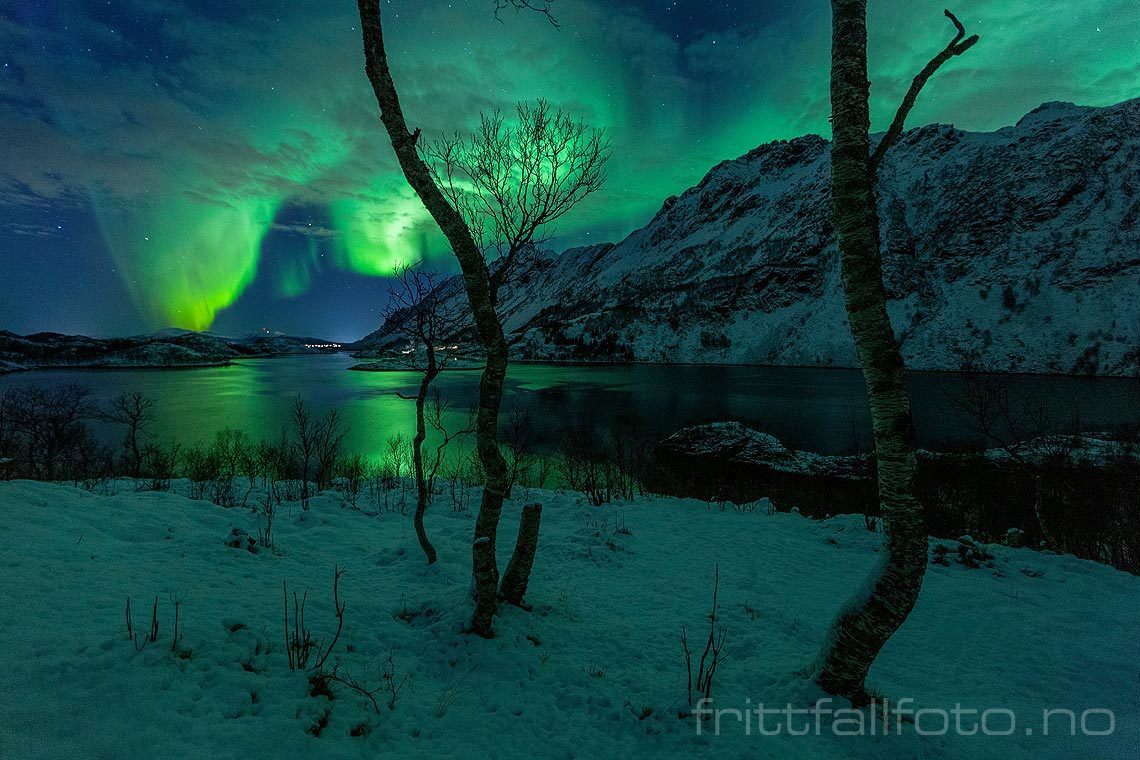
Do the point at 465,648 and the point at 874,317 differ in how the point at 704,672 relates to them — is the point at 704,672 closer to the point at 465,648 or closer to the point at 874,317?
the point at 465,648

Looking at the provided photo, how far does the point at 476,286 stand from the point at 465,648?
4722 mm

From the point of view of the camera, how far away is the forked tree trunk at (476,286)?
5.14 metres

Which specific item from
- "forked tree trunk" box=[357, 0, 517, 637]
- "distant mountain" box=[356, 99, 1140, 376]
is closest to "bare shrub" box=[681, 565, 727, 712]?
"forked tree trunk" box=[357, 0, 517, 637]

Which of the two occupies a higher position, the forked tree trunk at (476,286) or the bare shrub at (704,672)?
the forked tree trunk at (476,286)

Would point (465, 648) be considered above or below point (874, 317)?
below

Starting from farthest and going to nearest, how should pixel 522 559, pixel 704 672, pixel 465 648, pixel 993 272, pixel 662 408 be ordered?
1. pixel 993 272
2. pixel 662 408
3. pixel 522 559
4. pixel 704 672
5. pixel 465 648

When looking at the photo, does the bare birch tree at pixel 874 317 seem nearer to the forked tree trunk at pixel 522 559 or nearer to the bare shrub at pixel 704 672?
the bare shrub at pixel 704 672

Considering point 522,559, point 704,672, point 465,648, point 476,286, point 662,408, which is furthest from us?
point 662,408

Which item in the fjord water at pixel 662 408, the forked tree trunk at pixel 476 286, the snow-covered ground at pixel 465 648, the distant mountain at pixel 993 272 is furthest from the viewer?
the distant mountain at pixel 993 272

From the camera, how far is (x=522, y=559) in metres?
6.86

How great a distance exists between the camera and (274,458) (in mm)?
31734

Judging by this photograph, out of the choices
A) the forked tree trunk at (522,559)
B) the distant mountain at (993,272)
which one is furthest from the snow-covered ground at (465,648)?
the distant mountain at (993,272)

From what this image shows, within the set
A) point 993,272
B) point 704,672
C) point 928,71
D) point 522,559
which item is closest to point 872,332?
point 928,71

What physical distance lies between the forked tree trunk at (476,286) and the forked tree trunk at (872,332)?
4.00m
